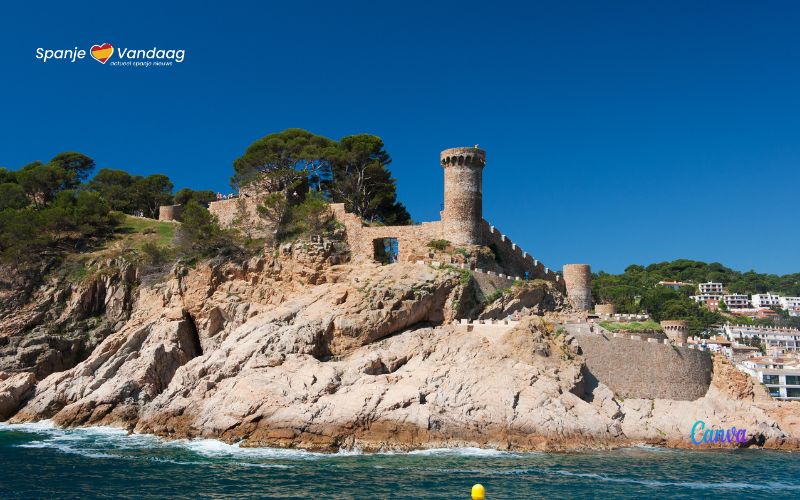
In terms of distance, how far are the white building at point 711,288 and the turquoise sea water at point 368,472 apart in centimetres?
10933

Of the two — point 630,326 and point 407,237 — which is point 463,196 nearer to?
point 407,237

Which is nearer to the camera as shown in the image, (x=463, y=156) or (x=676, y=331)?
(x=463, y=156)

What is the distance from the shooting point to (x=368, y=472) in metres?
22.5

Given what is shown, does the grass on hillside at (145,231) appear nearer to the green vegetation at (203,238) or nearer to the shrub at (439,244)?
the green vegetation at (203,238)

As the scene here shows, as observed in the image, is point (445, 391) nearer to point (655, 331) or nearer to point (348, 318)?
point (348, 318)

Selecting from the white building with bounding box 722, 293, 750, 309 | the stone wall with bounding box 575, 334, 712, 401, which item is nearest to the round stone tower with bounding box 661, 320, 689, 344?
the stone wall with bounding box 575, 334, 712, 401

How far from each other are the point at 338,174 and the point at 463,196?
11488 millimetres

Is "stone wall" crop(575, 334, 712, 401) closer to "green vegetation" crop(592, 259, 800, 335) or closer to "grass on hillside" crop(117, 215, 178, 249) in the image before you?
"grass on hillside" crop(117, 215, 178, 249)

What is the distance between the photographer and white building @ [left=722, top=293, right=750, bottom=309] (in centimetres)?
12362

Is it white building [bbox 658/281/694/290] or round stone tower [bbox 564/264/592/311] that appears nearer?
round stone tower [bbox 564/264/592/311]

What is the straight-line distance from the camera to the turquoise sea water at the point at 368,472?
20266 millimetres

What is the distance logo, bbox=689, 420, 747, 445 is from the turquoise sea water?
40.5 inches

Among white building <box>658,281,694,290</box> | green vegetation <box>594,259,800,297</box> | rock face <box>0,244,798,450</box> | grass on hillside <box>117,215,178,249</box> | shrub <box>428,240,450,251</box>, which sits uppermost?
green vegetation <box>594,259,800,297</box>

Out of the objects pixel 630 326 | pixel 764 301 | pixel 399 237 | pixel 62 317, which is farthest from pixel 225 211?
pixel 764 301
